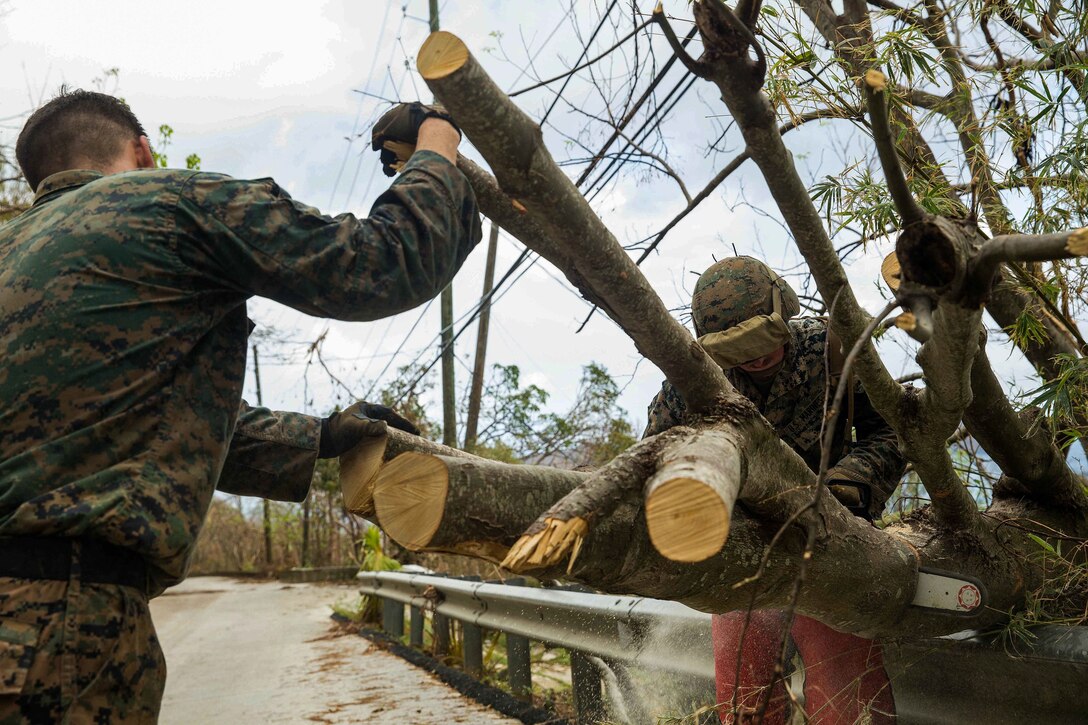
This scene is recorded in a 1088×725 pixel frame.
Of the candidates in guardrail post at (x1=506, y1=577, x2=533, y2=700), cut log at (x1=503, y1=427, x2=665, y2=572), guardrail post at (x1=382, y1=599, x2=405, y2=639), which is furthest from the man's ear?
guardrail post at (x1=382, y1=599, x2=405, y2=639)

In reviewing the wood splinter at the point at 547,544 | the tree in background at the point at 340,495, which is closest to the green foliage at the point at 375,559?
the tree in background at the point at 340,495

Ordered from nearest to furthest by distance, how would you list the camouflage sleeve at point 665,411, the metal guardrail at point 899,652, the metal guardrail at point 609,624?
1. the metal guardrail at point 899,652
2. the camouflage sleeve at point 665,411
3. the metal guardrail at point 609,624

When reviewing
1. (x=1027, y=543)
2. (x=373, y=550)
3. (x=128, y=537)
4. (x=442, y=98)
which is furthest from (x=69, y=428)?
(x=373, y=550)

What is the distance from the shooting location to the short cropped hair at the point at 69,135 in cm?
241

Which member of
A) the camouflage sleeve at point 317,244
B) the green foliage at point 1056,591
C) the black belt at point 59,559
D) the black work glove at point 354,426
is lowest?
the green foliage at point 1056,591

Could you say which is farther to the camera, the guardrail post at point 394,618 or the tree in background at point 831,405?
the guardrail post at point 394,618

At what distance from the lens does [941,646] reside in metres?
3.04

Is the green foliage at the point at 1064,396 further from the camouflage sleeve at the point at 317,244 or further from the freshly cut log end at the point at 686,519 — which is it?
the camouflage sleeve at the point at 317,244

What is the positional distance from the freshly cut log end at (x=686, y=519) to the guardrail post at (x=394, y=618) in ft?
23.2

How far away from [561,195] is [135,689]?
1463mm

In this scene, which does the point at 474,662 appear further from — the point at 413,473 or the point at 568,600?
the point at 413,473

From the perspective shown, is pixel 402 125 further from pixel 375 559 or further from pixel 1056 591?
pixel 375 559

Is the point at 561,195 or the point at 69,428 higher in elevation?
the point at 561,195

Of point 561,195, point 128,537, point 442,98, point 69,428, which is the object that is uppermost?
point 442,98
